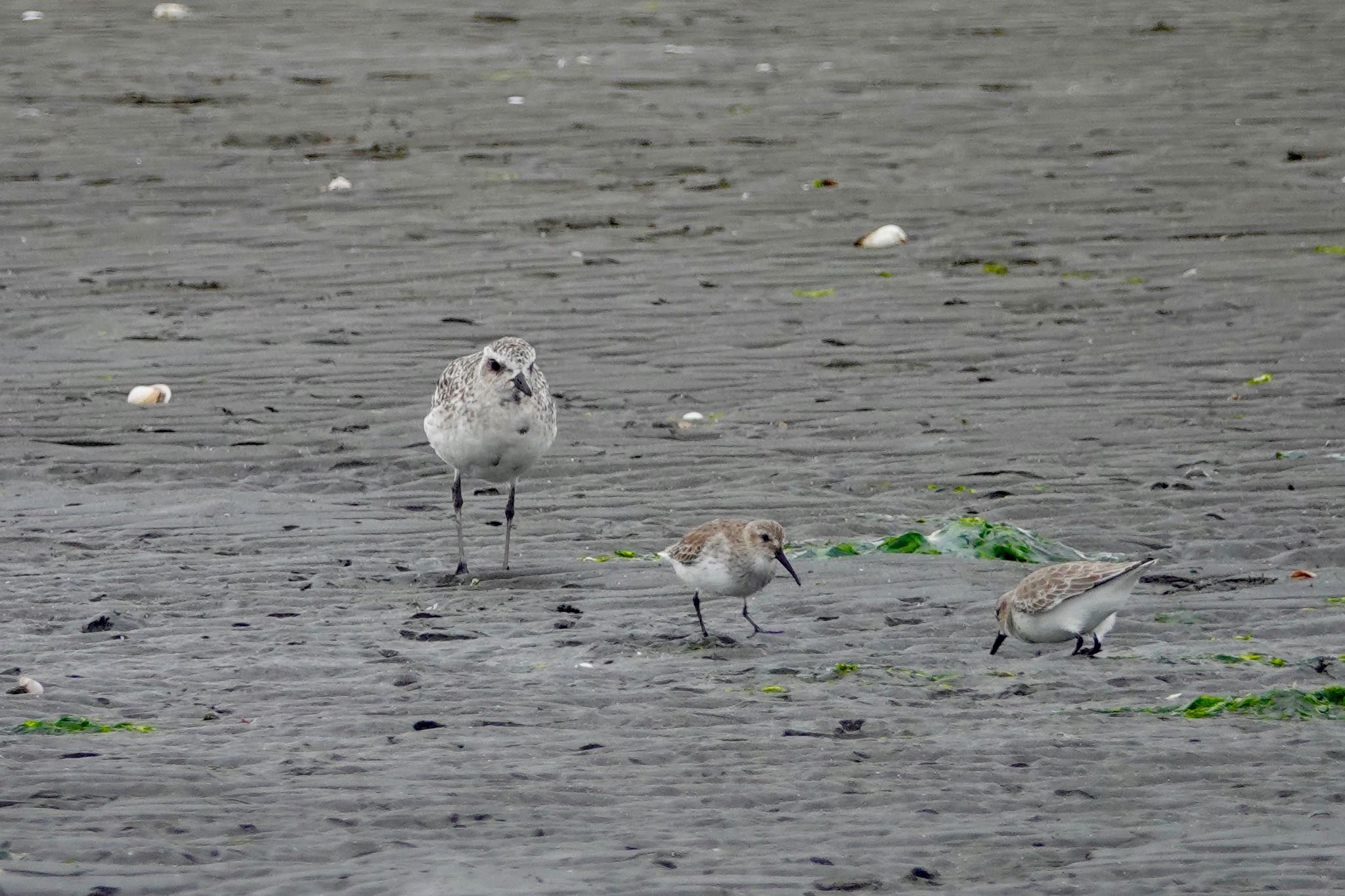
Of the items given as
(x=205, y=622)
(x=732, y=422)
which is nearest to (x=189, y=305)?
(x=732, y=422)

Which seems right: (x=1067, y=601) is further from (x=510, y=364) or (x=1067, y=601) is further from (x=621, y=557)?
(x=510, y=364)

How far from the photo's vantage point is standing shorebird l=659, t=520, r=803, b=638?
26.8ft

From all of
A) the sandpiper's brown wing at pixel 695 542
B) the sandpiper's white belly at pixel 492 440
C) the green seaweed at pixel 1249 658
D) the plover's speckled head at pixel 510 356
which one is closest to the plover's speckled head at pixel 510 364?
the plover's speckled head at pixel 510 356

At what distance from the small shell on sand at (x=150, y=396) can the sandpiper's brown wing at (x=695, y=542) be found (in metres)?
4.95

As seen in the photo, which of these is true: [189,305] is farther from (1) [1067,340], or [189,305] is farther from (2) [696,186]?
(1) [1067,340]

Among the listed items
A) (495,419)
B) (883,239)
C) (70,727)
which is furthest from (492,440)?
(883,239)

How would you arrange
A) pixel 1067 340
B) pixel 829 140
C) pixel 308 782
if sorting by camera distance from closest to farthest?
1. pixel 308 782
2. pixel 1067 340
3. pixel 829 140

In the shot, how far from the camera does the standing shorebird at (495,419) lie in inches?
381

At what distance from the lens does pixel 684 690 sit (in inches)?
290

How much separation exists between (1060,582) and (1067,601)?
0.29 ft

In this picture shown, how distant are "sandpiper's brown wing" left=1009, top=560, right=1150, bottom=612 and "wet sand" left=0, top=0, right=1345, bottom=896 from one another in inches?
10.9

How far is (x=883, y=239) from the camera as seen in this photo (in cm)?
1527

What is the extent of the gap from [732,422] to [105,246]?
21.1 ft

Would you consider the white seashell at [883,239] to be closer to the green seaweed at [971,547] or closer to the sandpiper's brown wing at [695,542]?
the green seaweed at [971,547]
